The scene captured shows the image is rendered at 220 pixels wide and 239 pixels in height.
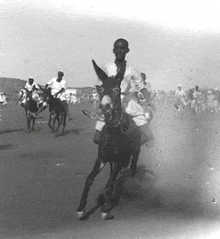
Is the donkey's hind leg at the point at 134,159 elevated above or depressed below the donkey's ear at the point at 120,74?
below

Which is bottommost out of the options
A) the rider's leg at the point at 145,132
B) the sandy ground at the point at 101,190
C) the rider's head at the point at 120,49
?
the sandy ground at the point at 101,190

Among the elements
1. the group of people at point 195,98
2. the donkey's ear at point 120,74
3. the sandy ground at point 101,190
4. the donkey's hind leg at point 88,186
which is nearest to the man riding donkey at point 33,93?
the sandy ground at point 101,190

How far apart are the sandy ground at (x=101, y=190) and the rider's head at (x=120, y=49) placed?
215 centimetres

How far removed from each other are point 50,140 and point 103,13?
8.50 meters

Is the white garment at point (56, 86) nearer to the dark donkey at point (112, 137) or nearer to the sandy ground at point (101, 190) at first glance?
the sandy ground at point (101, 190)

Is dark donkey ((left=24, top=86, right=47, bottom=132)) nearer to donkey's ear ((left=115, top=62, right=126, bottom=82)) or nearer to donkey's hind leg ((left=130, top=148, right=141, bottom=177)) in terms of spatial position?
donkey's hind leg ((left=130, top=148, right=141, bottom=177))

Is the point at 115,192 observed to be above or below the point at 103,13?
below

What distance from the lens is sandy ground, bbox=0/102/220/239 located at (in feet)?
→ 21.3

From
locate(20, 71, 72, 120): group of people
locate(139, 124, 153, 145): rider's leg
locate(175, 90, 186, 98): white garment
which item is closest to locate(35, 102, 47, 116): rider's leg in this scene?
locate(20, 71, 72, 120): group of people

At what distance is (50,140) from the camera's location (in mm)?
15867

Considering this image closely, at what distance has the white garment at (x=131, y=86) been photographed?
23.7ft

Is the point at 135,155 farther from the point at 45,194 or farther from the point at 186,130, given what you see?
the point at 186,130

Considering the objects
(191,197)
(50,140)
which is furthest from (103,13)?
(50,140)

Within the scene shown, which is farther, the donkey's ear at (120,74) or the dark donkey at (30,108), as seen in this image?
the dark donkey at (30,108)
